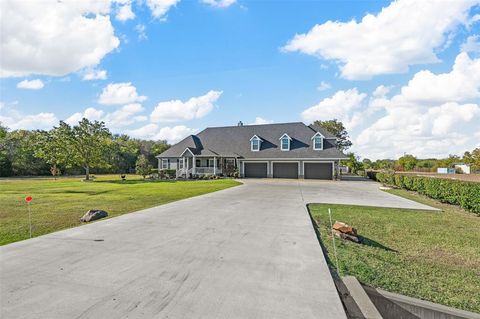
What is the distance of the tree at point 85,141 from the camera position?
28672mm

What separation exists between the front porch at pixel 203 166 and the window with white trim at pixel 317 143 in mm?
10160

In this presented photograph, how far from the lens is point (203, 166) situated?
3306 cm

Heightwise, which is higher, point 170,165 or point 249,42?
point 249,42

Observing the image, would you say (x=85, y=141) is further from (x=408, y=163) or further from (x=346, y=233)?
(x=408, y=163)

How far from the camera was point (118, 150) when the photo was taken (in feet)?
163

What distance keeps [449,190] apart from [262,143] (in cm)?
2210

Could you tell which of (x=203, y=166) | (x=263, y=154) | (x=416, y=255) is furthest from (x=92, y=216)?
(x=263, y=154)

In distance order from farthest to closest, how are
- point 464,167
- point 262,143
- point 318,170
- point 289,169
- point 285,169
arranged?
point 464,167
point 262,143
point 285,169
point 289,169
point 318,170

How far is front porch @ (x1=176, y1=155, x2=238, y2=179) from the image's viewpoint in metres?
31.9

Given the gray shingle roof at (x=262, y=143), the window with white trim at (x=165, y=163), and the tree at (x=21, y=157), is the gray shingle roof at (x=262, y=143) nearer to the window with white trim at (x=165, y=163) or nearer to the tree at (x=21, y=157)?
the window with white trim at (x=165, y=163)

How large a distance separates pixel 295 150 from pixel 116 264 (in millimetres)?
28293

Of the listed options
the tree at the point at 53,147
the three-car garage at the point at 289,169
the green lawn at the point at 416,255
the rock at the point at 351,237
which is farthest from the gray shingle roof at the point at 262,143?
the rock at the point at 351,237

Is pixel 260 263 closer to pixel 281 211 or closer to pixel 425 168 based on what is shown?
pixel 281 211

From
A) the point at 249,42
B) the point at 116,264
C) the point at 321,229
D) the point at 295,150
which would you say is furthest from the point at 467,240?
the point at 295,150
